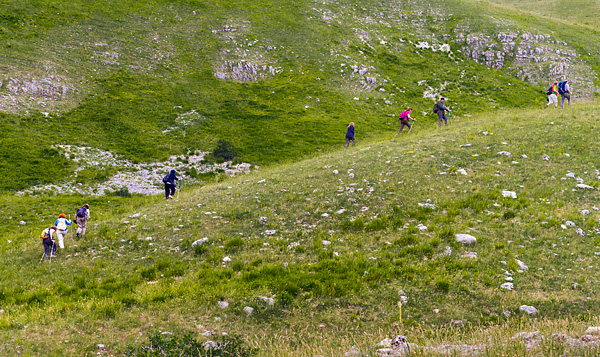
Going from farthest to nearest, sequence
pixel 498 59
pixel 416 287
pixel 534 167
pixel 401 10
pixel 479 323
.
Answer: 1. pixel 401 10
2. pixel 498 59
3. pixel 534 167
4. pixel 416 287
5. pixel 479 323

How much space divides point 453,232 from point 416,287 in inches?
153

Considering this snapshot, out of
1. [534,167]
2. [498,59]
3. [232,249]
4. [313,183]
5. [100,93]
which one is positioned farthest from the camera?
[498,59]

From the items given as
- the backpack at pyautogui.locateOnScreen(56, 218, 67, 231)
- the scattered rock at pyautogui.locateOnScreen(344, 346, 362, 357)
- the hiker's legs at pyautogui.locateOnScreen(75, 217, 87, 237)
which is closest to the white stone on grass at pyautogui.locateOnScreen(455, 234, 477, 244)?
the scattered rock at pyautogui.locateOnScreen(344, 346, 362, 357)

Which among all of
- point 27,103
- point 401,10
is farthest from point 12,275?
point 401,10

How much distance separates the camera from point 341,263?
1254 centimetres

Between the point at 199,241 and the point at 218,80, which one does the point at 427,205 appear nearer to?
the point at 199,241

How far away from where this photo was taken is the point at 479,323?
914 cm

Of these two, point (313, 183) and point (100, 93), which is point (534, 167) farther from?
point (100, 93)

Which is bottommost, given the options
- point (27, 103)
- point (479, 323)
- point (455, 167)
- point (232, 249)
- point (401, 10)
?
point (479, 323)

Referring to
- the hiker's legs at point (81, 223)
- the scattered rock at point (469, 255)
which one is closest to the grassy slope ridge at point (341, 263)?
the scattered rock at point (469, 255)

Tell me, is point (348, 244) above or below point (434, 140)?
below

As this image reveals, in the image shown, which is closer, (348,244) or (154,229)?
(348,244)

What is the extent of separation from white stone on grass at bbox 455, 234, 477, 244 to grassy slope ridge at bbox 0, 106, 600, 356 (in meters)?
0.40

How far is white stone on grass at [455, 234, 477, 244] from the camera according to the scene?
12953 mm
